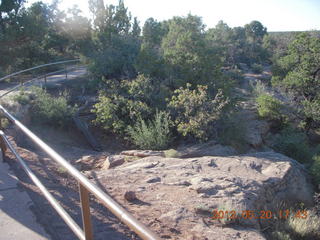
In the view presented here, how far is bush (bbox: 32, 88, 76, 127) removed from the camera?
28.6 ft

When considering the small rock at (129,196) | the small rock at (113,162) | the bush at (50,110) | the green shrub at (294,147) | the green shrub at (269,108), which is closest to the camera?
the small rock at (129,196)

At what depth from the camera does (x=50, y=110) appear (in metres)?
8.78

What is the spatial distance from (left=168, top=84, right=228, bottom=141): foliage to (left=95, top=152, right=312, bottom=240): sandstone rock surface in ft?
8.01

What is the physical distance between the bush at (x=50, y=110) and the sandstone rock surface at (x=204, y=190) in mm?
4112

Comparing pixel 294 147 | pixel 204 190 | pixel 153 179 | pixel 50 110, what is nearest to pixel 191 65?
pixel 294 147

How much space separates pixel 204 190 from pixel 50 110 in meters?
6.14

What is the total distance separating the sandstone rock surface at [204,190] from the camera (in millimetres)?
3482

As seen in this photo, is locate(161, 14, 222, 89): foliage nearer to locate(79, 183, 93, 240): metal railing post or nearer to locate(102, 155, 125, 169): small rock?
locate(102, 155, 125, 169): small rock

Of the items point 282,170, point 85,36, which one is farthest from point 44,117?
point 85,36

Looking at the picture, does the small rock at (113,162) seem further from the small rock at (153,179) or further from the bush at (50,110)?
the bush at (50,110)

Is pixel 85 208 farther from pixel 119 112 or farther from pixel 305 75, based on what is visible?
pixel 305 75

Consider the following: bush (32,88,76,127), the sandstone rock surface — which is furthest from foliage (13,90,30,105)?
the sandstone rock surface

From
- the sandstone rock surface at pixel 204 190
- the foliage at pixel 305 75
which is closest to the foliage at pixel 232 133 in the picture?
the sandstone rock surface at pixel 204 190

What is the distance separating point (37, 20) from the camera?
57.5ft
